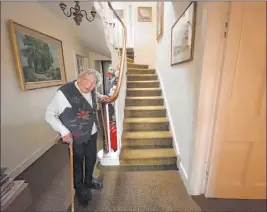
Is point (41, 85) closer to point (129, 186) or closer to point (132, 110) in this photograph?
point (129, 186)

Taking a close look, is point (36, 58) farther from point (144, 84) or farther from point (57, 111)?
point (144, 84)

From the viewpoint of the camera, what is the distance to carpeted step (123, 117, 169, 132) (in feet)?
6.84

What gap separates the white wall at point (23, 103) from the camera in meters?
0.56

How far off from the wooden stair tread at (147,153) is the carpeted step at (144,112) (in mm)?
560

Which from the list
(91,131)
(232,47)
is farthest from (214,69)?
(91,131)

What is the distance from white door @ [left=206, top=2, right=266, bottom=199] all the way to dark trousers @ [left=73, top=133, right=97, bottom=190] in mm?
937

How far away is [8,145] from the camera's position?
576 millimetres

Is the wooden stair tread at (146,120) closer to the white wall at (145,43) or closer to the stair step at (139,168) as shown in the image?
the stair step at (139,168)

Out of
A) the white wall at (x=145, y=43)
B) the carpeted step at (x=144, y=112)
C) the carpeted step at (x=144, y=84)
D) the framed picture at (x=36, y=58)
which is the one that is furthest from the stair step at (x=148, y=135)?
the white wall at (x=145, y=43)

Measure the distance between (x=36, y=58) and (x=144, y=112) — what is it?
1684 millimetres

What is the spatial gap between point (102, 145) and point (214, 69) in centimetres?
136

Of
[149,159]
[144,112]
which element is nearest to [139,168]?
[149,159]

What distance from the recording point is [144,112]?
225 cm

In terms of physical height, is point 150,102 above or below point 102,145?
above
